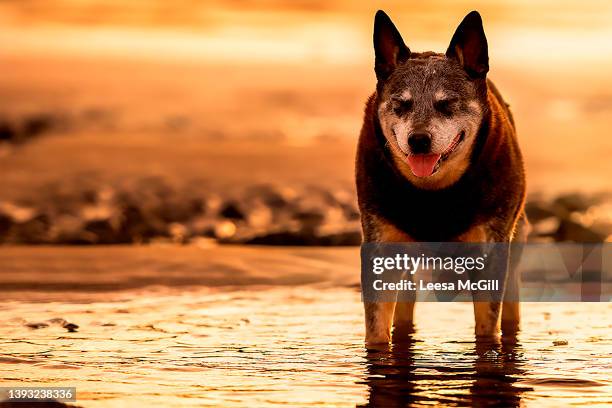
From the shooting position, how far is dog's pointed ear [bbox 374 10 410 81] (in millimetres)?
11789

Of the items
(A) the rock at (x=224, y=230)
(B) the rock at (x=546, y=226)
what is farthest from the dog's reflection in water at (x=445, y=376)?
(B) the rock at (x=546, y=226)

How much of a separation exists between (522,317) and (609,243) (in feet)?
26.1

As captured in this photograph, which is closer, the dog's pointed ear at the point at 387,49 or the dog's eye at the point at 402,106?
the dog's eye at the point at 402,106

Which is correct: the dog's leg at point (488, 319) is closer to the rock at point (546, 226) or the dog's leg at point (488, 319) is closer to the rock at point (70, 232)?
the rock at point (70, 232)

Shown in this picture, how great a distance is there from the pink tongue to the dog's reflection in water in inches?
55.3

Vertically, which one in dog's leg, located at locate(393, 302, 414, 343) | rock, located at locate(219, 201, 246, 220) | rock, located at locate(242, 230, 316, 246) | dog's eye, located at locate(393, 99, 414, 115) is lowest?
dog's leg, located at locate(393, 302, 414, 343)

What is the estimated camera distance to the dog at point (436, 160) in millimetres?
11438

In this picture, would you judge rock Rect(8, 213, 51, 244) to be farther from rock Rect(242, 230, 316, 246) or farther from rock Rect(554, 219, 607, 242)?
rock Rect(554, 219, 607, 242)

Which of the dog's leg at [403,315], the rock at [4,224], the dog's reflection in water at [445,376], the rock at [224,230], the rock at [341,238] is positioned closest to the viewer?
the dog's reflection in water at [445,376]

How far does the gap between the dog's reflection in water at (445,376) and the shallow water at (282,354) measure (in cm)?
1

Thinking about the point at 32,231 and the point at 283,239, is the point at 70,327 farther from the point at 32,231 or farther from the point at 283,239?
the point at 32,231

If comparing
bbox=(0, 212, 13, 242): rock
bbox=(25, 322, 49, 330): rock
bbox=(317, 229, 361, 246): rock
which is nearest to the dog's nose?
bbox=(25, 322, 49, 330): rock

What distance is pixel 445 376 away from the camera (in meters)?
9.81

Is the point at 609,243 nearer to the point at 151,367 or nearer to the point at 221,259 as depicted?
the point at 221,259
